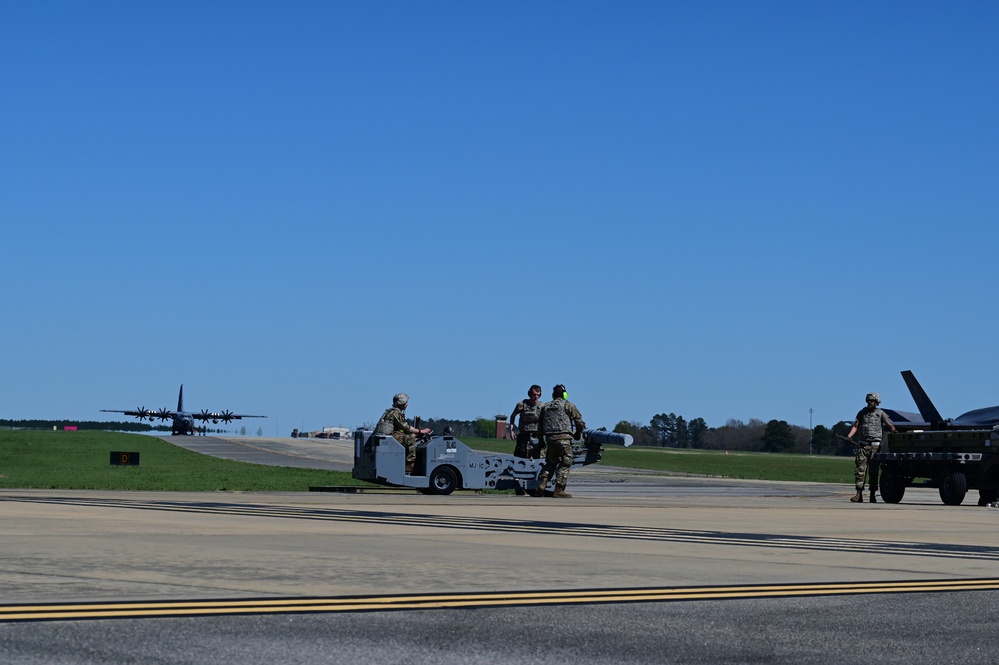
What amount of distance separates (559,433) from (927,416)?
21946 millimetres

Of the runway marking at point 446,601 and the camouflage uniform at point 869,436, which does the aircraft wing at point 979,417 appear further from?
the runway marking at point 446,601

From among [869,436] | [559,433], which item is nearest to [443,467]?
[559,433]

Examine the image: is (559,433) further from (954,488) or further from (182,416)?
(182,416)

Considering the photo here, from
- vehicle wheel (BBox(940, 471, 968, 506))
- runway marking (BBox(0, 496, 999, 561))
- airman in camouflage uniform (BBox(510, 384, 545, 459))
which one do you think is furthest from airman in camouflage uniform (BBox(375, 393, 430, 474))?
vehicle wheel (BBox(940, 471, 968, 506))

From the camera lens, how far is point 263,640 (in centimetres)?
607

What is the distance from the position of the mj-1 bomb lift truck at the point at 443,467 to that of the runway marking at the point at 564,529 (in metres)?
5.42

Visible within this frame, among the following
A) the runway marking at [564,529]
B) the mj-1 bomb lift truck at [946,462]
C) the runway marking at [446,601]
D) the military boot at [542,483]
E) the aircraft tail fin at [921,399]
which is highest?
the aircraft tail fin at [921,399]

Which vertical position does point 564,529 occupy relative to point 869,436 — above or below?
below

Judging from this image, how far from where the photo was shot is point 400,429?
23.1 m

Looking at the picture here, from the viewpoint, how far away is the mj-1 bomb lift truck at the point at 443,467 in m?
22.9

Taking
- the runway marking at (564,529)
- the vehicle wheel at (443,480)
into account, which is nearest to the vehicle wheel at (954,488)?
the vehicle wheel at (443,480)

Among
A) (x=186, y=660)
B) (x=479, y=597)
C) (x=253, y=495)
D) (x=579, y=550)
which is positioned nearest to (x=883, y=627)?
(x=479, y=597)

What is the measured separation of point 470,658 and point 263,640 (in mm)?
952

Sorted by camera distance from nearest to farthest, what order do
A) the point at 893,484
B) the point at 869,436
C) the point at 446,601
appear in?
the point at 446,601 < the point at 869,436 < the point at 893,484
